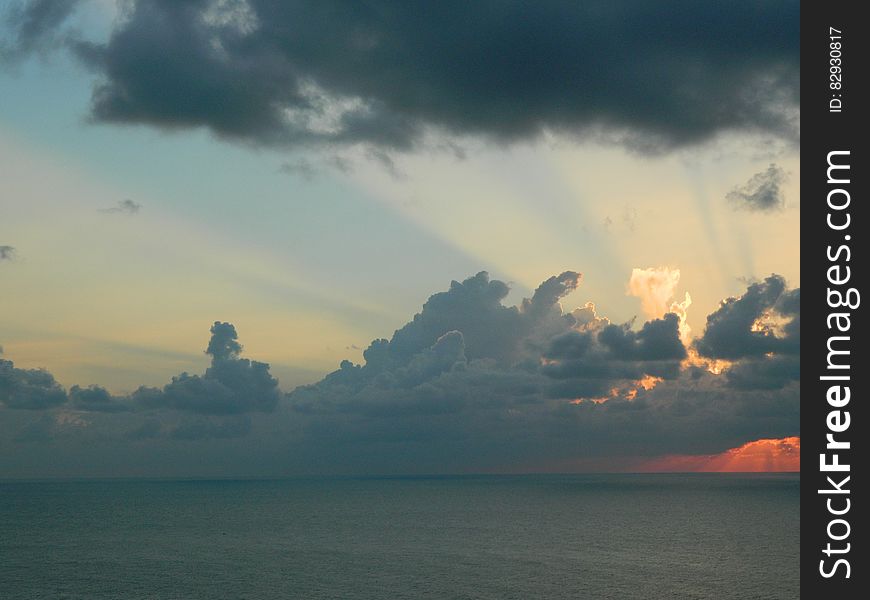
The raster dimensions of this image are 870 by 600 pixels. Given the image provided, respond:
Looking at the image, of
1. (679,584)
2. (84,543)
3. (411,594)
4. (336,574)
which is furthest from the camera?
(84,543)

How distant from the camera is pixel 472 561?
137750mm

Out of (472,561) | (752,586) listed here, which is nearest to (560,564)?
(472,561)

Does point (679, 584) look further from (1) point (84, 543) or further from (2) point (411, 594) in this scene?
(1) point (84, 543)

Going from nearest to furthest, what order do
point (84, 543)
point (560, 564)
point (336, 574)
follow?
1. point (336, 574)
2. point (560, 564)
3. point (84, 543)

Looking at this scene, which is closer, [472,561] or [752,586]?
[752,586]

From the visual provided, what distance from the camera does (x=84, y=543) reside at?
570ft

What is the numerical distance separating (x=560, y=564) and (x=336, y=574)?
117ft

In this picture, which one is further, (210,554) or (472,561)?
(210,554)
